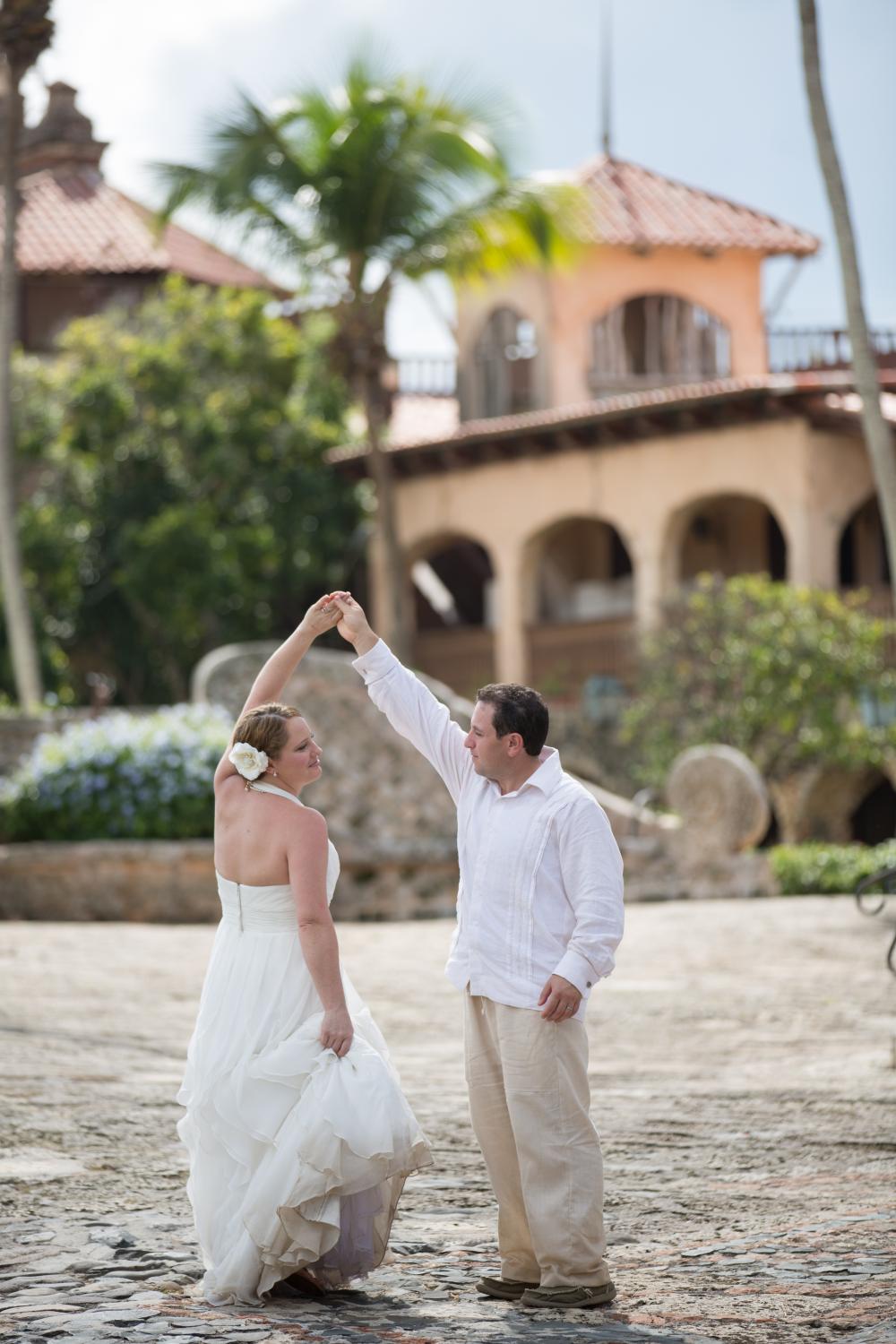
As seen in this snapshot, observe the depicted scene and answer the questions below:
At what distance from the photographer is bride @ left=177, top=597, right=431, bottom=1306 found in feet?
15.7

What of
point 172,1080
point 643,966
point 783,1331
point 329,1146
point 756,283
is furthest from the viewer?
point 756,283

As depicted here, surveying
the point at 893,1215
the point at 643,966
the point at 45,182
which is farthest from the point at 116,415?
the point at 893,1215

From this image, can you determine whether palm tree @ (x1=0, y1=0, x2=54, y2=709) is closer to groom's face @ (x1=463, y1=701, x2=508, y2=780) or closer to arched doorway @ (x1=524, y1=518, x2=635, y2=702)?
arched doorway @ (x1=524, y1=518, x2=635, y2=702)

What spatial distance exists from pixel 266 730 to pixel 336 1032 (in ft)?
2.65

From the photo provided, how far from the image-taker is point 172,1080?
787 cm

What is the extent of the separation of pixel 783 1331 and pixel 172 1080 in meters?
3.88

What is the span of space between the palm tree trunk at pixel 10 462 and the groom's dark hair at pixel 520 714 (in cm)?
1720

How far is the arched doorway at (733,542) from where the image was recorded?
27.5 meters

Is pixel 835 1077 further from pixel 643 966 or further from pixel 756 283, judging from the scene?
pixel 756 283

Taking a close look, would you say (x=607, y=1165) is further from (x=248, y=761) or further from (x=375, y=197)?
(x=375, y=197)

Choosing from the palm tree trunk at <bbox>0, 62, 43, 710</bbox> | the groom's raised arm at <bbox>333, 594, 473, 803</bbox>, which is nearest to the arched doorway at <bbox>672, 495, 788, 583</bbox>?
the palm tree trunk at <bbox>0, 62, 43, 710</bbox>

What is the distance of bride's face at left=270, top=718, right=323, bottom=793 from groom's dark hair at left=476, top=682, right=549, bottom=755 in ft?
1.62

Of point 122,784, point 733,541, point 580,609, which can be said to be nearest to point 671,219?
point 733,541

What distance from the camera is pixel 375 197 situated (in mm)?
23922
